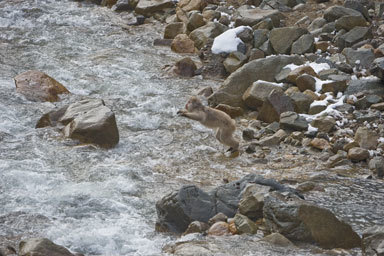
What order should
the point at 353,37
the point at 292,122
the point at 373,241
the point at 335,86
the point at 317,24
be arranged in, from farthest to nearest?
the point at 317,24 → the point at 353,37 → the point at 335,86 → the point at 292,122 → the point at 373,241

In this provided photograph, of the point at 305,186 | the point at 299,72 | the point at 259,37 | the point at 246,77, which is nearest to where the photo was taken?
the point at 305,186

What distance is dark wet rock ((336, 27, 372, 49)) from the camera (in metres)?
14.5

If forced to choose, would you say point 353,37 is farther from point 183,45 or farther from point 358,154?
point 358,154

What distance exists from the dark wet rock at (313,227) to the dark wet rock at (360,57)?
252 inches

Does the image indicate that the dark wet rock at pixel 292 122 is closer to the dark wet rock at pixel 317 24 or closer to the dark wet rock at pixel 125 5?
the dark wet rock at pixel 317 24

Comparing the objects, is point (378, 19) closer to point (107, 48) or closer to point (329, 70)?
point (329, 70)

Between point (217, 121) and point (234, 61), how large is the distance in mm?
3849

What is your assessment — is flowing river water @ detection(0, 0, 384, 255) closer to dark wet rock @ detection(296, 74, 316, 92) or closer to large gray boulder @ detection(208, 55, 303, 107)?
large gray boulder @ detection(208, 55, 303, 107)

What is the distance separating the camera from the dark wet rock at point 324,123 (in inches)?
459

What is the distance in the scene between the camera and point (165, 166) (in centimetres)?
1070

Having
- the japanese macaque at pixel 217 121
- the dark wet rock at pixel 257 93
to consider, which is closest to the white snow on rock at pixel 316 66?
the dark wet rock at pixel 257 93

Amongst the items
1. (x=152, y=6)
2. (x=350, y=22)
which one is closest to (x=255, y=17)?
Answer: (x=350, y=22)

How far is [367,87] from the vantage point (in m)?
12.4

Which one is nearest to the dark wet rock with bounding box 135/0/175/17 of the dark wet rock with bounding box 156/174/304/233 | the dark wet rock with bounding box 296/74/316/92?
the dark wet rock with bounding box 296/74/316/92
